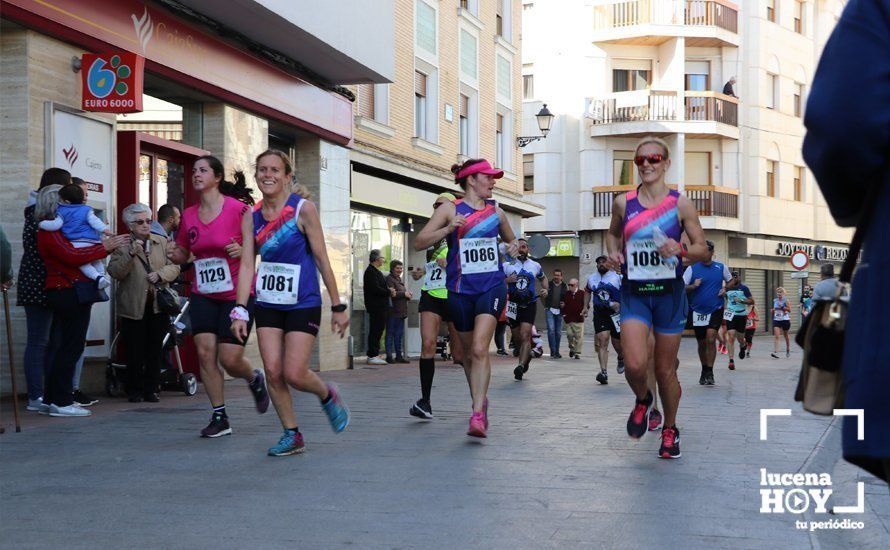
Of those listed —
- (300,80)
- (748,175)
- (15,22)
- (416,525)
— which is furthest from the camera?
(748,175)

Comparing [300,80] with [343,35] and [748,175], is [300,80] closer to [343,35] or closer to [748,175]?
[343,35]

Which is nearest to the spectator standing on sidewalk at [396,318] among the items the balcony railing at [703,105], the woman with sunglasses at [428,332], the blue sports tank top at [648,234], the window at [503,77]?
the window at [503,77]

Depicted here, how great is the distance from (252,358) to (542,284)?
25.6 feet

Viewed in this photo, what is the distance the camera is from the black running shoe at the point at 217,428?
8.32 meters

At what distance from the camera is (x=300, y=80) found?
17328 millimetres

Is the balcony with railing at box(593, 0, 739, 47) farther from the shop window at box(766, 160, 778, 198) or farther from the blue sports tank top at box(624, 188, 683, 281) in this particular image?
the blue sports tank top at box(624, 188, 683, 281)

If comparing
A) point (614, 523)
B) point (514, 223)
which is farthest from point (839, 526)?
point (514, 223)

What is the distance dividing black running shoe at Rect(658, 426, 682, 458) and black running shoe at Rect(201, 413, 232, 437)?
10.3 ft

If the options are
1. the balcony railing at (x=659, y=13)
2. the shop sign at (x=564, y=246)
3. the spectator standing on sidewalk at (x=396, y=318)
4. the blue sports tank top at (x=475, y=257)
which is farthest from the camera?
the shop sign at (x=564, y=246)

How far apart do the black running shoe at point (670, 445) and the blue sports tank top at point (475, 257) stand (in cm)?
197

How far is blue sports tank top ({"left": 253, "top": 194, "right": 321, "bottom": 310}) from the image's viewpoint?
Answer: 7430 millimetres

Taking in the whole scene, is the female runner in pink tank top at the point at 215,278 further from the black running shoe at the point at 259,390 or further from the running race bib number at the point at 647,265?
the running race bib number at the point at 647,265

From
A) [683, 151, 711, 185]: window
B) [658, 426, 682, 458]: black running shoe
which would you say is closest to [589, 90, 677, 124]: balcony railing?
[683, 151, 711, 185]: window

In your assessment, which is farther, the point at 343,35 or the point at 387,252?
the point at 387,252
